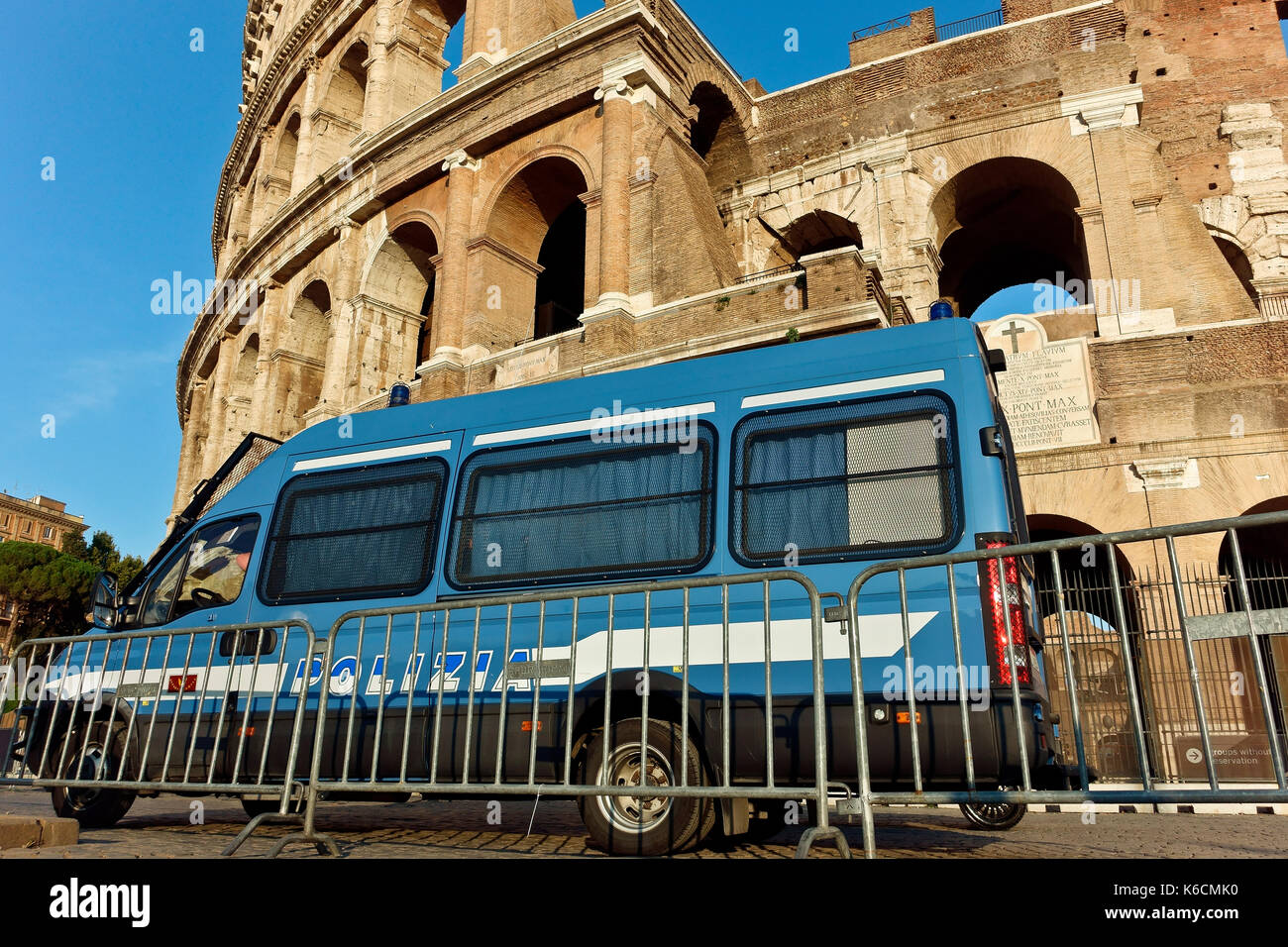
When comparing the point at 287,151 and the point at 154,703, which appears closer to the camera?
the point at 154,703

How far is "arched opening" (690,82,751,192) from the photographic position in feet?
59.4

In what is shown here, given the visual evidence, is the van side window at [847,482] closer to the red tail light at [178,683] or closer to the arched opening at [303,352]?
the red tail light at [178,683]

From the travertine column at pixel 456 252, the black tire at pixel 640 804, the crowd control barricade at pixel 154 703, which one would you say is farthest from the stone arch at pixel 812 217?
the crowd control barricade at pixel 154 703

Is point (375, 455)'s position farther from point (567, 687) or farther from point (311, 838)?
point (311, 838)

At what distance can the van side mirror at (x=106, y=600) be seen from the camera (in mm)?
6988

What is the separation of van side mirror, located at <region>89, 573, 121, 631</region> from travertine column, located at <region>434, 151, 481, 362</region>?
9436 mm

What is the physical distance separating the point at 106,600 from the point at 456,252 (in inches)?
439

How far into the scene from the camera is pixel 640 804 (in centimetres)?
471

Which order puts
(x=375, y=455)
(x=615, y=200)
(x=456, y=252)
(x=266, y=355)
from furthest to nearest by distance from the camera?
(x=266, y=355) < (x=456, y=252) < (x=615, y=200) < (x=375, y=455)

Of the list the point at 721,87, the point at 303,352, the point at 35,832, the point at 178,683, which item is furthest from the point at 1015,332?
the point at 303,352

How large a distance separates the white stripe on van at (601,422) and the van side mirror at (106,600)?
3280mm

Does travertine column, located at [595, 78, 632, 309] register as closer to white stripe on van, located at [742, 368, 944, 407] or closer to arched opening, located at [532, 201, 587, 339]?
arched opening, located at [532, 201, 587, 339]

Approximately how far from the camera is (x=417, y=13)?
70.5 feet

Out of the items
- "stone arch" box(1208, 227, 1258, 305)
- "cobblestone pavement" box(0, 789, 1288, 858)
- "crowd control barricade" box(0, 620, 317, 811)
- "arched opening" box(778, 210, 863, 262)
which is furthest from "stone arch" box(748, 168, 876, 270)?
"crowd control barricade" box(0, 620, 317, 811)
